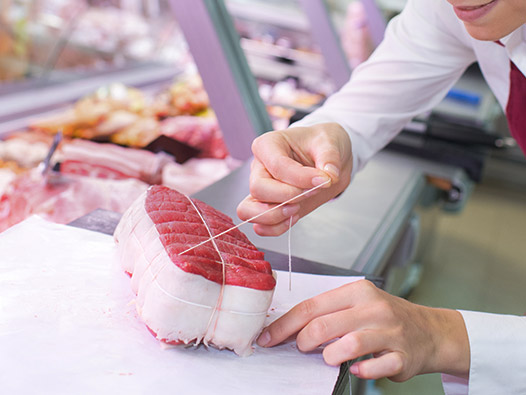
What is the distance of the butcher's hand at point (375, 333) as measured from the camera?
3.06 feet

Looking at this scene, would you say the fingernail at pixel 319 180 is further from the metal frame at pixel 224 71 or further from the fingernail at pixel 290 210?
the metal frame at pixel 224 71

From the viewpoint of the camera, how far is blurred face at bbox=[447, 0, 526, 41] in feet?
3.36

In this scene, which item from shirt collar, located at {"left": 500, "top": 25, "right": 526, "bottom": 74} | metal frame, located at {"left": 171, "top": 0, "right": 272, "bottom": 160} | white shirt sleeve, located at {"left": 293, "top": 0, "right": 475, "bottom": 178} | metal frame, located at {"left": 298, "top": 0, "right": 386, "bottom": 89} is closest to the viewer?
shirt collar, located at {"left": 500, "top": 25, "right": 526, "bottom": 74}

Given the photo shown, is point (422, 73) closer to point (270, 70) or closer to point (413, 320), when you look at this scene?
point (413, 320)

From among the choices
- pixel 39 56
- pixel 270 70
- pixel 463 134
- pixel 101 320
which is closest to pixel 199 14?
pixel 39 56

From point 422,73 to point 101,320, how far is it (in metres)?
1.12

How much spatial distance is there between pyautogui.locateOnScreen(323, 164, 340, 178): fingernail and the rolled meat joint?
235mm

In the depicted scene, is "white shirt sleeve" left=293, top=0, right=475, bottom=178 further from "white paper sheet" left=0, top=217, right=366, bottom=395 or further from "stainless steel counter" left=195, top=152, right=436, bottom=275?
"white paper sheet" left=0, top=217, right=366, bottom=395

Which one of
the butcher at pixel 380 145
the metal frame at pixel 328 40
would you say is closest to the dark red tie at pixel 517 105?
the butcher at pixel 380 145

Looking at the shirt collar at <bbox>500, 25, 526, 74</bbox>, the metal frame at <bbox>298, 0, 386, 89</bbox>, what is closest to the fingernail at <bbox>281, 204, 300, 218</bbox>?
the shirt collar at <bbox>500, 25, 526, 74</bbox>

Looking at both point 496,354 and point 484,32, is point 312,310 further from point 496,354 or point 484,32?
point 484,32

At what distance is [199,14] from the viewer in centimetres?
203

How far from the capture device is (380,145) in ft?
5.32

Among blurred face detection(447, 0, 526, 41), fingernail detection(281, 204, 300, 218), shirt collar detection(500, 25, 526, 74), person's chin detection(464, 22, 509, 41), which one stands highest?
blurred face detection(447, 0, 526, 41)
